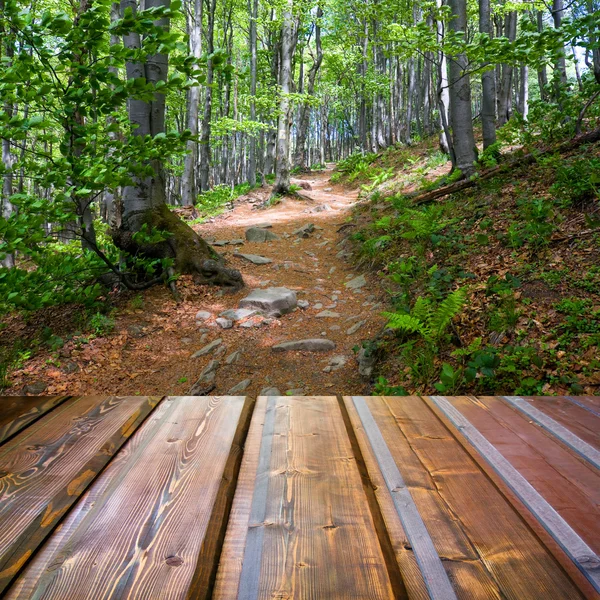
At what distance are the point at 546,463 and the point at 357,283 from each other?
5945 mm

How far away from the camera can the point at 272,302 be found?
22.1ft

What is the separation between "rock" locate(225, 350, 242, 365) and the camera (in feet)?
18.2

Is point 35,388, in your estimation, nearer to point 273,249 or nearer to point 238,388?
point 238,388

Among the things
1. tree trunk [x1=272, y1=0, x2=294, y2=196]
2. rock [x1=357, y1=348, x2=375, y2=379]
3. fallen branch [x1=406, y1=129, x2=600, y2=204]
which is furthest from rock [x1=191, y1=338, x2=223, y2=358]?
tree trunk [x1=272, y1=0, x2=294, y2=196]

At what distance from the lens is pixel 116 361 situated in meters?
5.55

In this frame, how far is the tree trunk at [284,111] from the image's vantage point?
1413 centimetres

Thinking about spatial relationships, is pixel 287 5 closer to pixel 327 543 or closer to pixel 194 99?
pixel 194 99

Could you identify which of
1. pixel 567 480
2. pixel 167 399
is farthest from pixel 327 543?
pixel 167 399

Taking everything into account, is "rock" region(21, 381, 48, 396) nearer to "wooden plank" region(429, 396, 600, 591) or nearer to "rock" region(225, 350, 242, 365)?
"rock" region(225, 350, 242, 365)

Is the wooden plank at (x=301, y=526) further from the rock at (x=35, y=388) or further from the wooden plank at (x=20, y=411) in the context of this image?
the rock at (x=35, y=388)

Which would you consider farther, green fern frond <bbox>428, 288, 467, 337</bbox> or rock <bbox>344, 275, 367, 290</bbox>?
rock <bbox>344, 275, 367, 290</bbox>

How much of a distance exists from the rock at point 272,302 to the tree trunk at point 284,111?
8.57 metres

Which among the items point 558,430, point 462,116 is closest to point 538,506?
point 558,430

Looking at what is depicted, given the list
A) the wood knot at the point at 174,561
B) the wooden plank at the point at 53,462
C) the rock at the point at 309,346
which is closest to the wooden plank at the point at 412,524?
the wood knot at the point at 174,561
